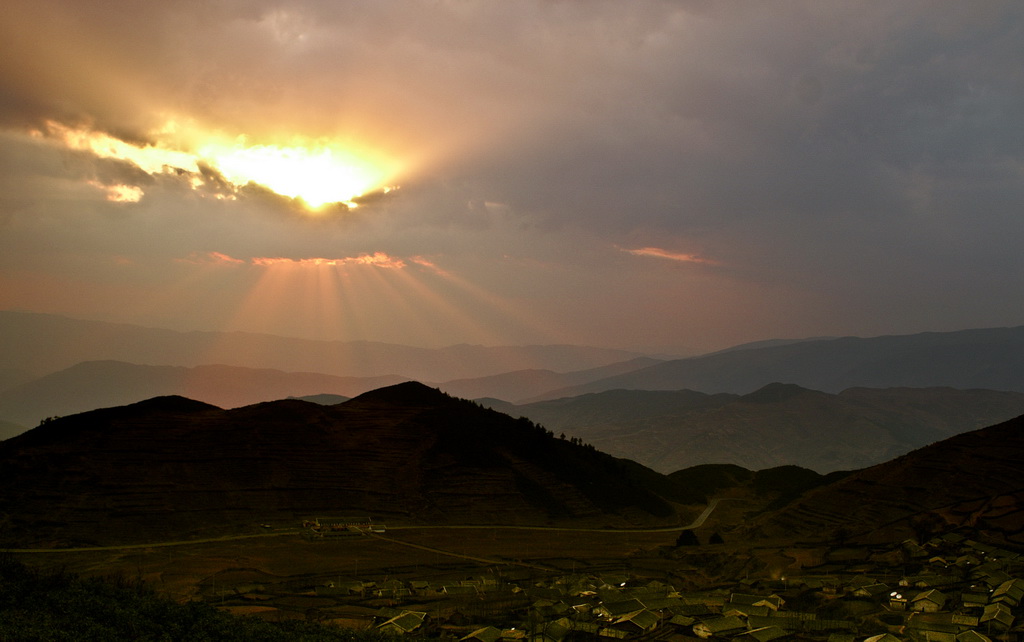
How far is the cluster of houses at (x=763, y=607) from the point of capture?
57844 millimetres

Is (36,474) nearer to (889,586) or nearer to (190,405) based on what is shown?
(190,405)

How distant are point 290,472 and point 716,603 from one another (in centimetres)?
9804

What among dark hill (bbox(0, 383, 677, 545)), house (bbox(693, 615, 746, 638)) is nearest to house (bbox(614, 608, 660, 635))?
house (bbox(693, 615, 746, 638))

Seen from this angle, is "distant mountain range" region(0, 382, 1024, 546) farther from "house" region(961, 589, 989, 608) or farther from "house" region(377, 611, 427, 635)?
"house" region(377, 611, 427, 635)

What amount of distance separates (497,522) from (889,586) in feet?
255

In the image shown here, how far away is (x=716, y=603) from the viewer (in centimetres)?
6656

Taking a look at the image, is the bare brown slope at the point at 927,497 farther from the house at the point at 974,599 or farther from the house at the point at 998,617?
the house at the point at 998,617

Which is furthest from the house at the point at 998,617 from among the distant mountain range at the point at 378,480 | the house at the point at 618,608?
the distant mountain range at the point at 378,480

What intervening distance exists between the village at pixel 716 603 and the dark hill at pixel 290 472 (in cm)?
4917

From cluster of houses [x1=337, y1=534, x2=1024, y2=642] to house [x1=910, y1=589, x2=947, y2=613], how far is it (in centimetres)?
13

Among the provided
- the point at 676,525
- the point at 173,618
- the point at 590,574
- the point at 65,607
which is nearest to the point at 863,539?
the point at 590,574

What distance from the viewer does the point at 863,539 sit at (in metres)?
98.2

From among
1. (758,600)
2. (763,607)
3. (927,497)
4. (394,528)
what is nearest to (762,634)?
(763,607)

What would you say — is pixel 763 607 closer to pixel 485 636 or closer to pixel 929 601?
pixel 929 601
